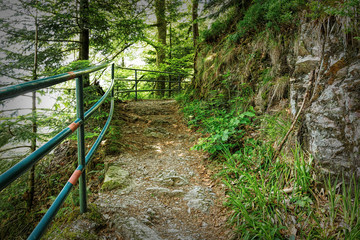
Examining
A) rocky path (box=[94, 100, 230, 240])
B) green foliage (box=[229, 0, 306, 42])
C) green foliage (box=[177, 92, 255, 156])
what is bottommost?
rocky path (box=[94, 100, 230, 240])

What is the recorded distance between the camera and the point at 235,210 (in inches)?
76.9

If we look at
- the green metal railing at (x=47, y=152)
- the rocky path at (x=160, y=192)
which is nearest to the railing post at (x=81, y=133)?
the green metal railing at (x=47, y=152)

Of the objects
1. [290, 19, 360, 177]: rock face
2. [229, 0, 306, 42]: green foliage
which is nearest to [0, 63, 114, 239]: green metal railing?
[290, 19, 360, 177]: rock face

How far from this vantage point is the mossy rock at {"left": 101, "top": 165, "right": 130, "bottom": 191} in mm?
2441

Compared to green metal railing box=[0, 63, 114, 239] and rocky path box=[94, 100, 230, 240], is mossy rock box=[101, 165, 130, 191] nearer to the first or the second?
rocky path box=[94, 100, 230, 240]

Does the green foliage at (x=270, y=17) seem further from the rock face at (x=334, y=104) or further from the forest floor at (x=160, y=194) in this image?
the forest floor at (x=160, y=194)

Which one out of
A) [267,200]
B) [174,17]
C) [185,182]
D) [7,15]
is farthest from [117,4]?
[267,200]

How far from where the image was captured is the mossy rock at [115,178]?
8.01ft

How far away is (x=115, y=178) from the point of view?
259cm

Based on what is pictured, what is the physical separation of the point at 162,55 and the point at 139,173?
8.66 meters

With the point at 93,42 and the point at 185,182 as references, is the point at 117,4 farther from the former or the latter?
the point at 185,182

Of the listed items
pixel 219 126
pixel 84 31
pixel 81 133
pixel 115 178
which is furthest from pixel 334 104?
pixel 84 31

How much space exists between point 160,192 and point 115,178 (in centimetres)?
65

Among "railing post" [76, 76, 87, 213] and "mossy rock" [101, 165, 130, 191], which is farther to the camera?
"mossy rock" [101, 165, 130, 191]
